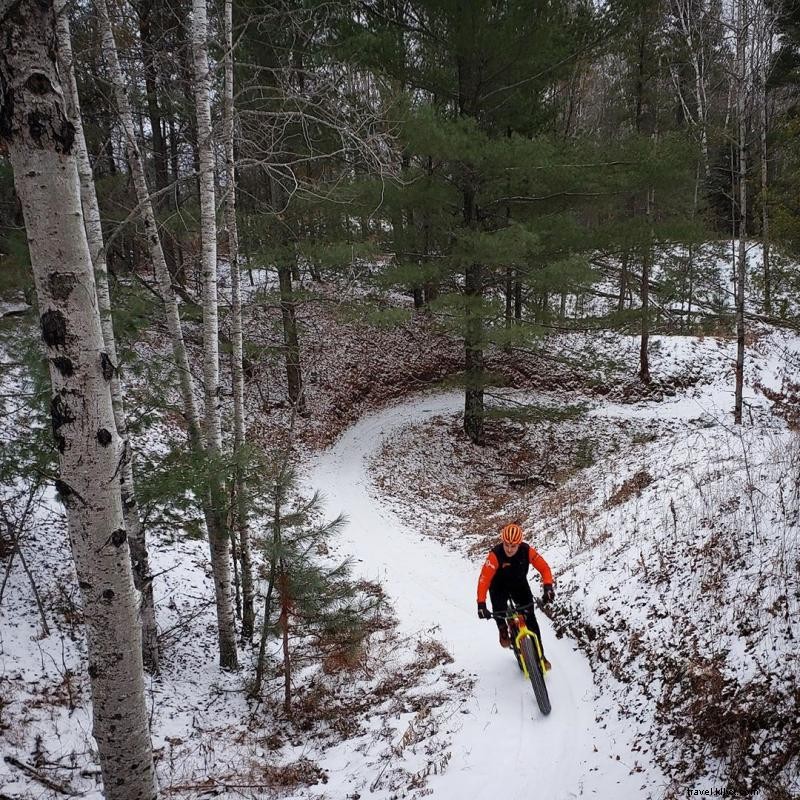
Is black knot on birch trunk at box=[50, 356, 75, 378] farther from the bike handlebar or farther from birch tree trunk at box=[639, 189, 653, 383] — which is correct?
birch tree trunk at box=[639, 189, 653, 383]

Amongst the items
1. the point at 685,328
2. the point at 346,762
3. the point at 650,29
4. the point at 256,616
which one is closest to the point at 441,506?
the point at 256,616

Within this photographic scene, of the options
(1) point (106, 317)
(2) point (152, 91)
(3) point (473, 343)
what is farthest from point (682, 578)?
(2) point (152, 91)

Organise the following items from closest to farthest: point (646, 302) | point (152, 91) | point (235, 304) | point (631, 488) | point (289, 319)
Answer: point (235, 304), point (152, 91), point (631, 488), point (289, 319), point (646, 302)

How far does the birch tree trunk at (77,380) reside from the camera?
243cm

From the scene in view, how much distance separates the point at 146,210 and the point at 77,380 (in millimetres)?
3693

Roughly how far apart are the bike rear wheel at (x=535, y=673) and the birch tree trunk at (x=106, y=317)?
423cm

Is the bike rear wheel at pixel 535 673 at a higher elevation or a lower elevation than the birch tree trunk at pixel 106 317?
lower

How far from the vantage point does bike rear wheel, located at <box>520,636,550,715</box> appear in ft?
17.7

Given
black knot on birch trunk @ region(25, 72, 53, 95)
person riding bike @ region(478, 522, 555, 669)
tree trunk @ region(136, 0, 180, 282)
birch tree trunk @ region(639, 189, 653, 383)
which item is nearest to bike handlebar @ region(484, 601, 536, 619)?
person riding bike @ region(478, 522, 555, 669)

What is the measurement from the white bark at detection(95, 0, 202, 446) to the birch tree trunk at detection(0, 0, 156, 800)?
2.82m

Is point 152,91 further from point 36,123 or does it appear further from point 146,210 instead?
point 36,123

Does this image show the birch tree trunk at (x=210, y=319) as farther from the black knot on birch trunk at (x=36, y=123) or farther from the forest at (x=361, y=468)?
the black knot on birch trunk at (x=36, y=123)

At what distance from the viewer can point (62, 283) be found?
2.64m

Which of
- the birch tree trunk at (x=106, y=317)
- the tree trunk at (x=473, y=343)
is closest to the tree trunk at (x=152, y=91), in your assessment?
the birch tree trunk at (x=106, y=317)
